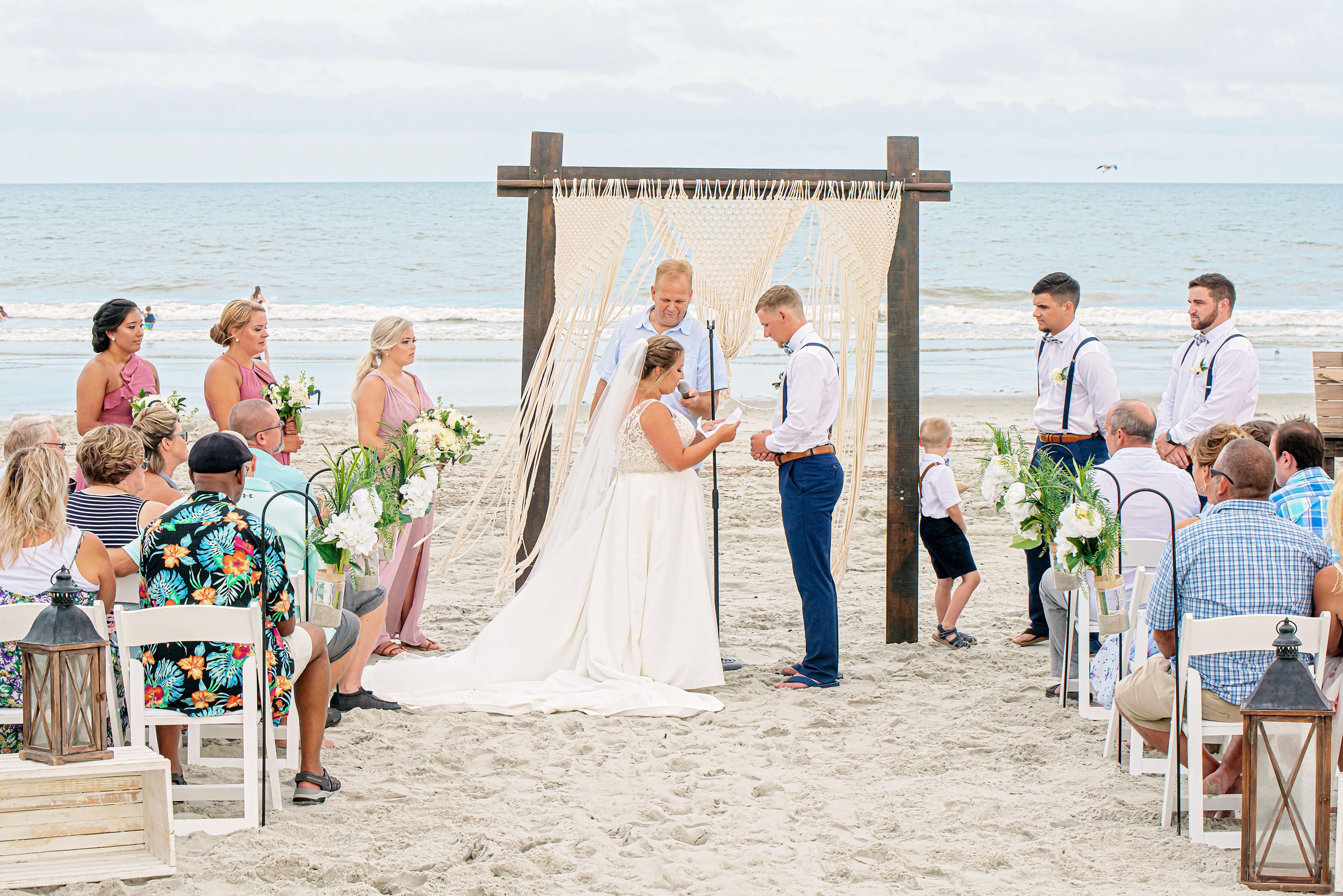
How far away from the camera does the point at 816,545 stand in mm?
5223

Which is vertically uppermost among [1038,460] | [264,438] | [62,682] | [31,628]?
[264,438]

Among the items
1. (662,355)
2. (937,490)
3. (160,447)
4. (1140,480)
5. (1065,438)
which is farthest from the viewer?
(937,490)

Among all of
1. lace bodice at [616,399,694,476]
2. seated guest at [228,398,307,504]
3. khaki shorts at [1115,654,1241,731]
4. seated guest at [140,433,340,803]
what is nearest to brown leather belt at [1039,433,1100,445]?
lace bodice at [616,399,694,476]

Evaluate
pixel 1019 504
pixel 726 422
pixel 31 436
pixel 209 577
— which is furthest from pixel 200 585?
pixel 1019 504

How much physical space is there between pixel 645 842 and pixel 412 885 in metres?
0.72

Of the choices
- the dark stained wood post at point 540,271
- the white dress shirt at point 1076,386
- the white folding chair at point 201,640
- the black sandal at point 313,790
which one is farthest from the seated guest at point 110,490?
the white dress shirt at point 1076,386

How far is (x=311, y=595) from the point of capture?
13.9 ft

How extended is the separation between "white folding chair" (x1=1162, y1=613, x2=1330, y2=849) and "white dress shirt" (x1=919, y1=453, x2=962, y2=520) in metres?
2.42

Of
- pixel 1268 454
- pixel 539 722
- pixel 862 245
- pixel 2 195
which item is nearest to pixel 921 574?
pixel 862 245

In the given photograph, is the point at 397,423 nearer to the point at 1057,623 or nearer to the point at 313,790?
the point at 313,790

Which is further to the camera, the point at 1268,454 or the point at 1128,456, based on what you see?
the point at 1128,456

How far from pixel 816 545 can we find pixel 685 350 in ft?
4.59

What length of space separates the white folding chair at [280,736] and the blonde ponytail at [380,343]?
145 centimetres

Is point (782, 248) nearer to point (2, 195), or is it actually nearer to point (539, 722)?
point (539, 722)
